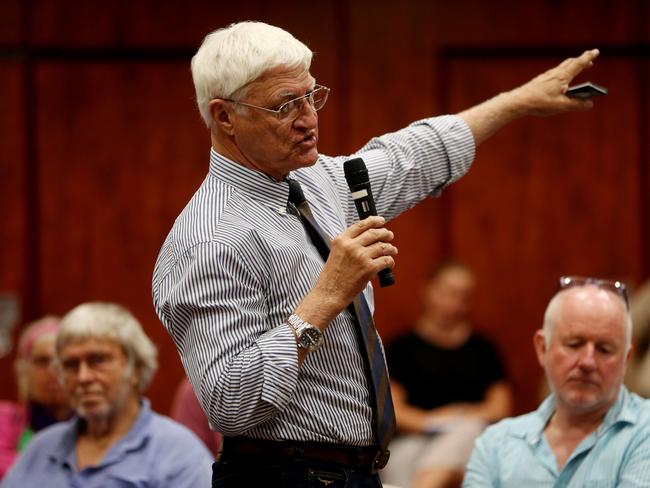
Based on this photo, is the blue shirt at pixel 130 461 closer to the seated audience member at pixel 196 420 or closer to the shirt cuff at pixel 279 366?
the seated audience member at pixel 196 420

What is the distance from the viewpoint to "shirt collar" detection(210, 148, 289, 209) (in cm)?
213

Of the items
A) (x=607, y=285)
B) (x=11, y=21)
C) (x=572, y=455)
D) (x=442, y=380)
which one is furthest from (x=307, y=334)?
(x=11, y=21)

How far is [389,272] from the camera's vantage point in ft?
6.59

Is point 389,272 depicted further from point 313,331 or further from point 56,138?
point 56,138

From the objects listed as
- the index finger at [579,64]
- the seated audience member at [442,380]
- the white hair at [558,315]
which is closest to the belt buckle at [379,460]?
the white hair at [558,315]

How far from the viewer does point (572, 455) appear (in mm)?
2643

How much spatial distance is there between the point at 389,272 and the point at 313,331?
165 mm

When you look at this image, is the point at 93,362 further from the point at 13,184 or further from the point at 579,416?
the point at 13,184

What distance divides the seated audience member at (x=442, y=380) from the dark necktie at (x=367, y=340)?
221 centimetres

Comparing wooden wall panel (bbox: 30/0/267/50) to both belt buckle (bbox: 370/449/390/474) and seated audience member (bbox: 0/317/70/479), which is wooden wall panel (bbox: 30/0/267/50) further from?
belt buckle (bbox: 370/449/390/474)

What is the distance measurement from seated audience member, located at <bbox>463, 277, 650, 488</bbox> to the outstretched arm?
1.60 feet

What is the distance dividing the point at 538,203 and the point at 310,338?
138 inches

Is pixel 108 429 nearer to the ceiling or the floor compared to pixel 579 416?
nearer to the floor

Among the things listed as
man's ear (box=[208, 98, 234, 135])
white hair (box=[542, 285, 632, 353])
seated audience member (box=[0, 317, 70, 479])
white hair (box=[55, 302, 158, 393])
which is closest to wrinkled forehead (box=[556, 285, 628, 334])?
white hair (box=[542, 285, 632, 353])
